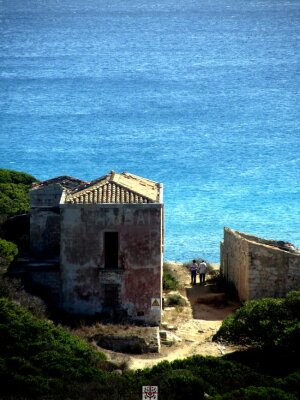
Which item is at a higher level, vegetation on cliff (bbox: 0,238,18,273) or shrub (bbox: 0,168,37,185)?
shrub (bbox: 0,168,37,185)

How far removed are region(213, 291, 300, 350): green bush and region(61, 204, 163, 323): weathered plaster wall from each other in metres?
3.37

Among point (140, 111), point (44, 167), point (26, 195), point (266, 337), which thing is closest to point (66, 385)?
point (266, 337)

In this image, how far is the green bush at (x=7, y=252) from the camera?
3575cm

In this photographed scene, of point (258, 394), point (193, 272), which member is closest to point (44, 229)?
point (193, 272)

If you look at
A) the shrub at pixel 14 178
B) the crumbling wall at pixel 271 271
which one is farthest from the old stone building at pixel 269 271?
the shrub at pixel 14 178

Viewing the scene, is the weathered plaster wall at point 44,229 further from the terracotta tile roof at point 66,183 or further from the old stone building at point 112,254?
the old stone building at point 112,254

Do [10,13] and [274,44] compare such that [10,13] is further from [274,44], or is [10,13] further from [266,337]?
[266,337]

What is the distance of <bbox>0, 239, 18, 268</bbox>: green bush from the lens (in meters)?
35.8

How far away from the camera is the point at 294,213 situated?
2586 inches

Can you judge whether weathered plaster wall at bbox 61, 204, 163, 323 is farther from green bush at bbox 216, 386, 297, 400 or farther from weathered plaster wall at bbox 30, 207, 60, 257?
green bush at bbox 216, 386, 297, 400

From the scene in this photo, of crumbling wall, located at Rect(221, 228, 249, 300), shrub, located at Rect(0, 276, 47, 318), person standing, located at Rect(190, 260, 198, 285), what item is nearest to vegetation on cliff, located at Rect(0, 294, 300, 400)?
shrub, located at Rect(0, 276, 47, 318)

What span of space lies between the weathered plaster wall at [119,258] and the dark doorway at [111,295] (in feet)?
0.33

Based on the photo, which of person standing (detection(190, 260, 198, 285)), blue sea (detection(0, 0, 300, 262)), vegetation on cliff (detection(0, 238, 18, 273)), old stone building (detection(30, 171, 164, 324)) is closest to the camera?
old stone building (detection(30, 171, 164, 324))

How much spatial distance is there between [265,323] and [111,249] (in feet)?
19.2
